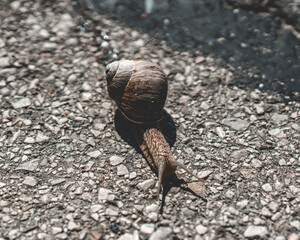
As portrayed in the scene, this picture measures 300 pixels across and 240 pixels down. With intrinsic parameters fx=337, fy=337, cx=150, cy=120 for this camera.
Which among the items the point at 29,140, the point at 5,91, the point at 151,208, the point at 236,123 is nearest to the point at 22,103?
the point at 5,91

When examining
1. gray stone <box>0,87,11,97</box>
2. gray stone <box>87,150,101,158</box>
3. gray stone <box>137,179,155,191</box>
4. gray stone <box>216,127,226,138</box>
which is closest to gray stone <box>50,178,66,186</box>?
gray stone <box>87,150,101,158</box>

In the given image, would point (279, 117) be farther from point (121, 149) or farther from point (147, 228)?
point (147, 228)

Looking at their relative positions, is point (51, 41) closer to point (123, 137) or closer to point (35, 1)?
point (35, 1)

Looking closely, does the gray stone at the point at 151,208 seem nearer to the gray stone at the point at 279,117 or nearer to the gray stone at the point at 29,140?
the gray stone at the point at 29,140

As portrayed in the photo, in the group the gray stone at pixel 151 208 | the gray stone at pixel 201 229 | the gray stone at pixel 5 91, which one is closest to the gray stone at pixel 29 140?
the gray stone at pixel 5 91

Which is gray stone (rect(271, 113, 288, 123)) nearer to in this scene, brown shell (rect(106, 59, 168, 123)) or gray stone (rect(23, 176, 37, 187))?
brown shell (rect(106, 59, 168, 123))

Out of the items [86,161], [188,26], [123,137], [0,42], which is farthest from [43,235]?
[188,26]
